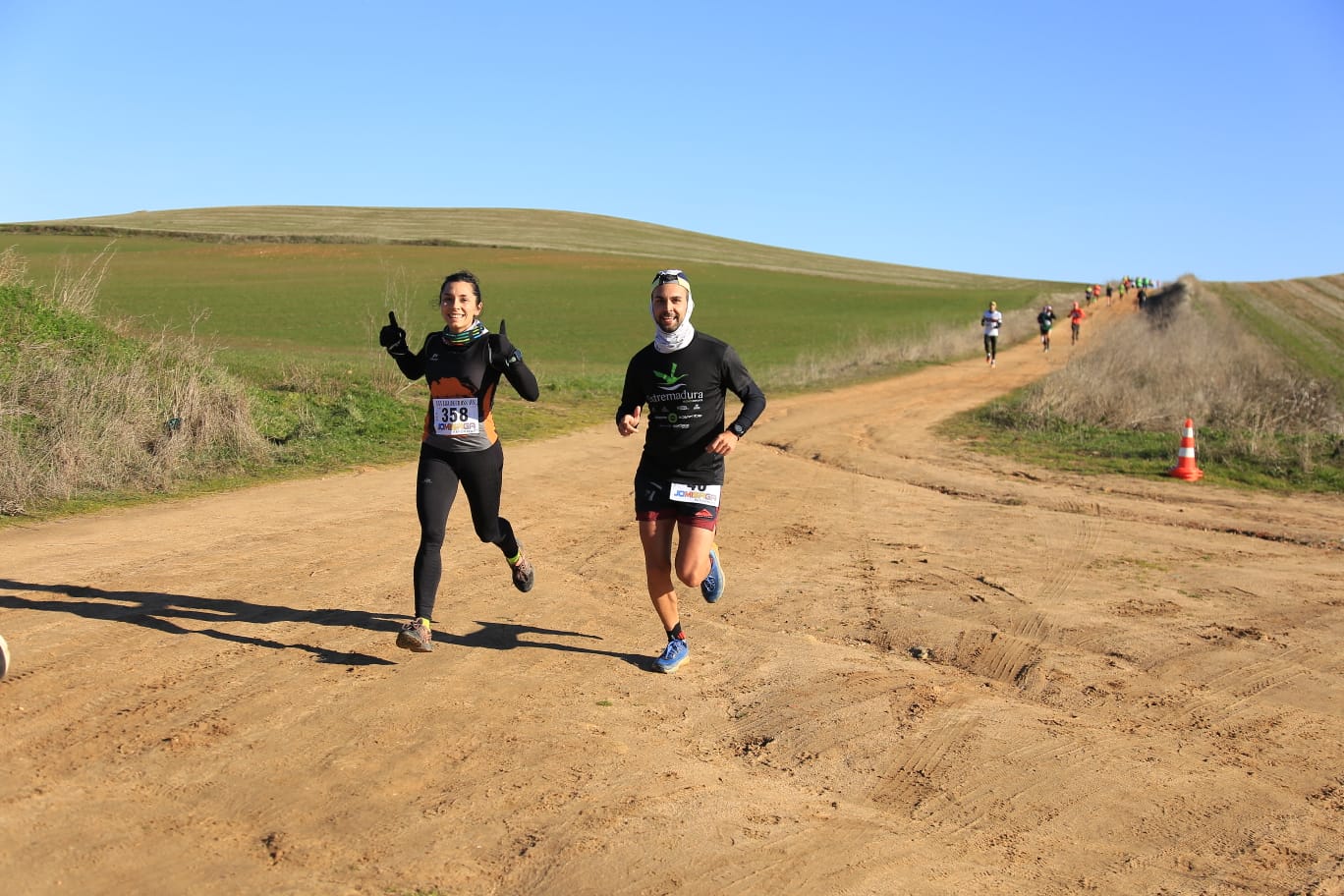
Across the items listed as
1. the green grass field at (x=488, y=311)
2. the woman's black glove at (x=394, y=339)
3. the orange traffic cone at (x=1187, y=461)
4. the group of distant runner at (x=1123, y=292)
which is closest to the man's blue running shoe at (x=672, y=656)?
the woman's black glove at (x=394, y=339)

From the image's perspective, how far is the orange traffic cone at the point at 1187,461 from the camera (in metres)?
14.2

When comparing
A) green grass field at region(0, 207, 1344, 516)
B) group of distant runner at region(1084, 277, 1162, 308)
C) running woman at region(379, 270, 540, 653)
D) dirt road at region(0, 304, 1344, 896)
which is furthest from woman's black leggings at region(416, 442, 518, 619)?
group of distant runner at region(1084, 277, 1162, 308)

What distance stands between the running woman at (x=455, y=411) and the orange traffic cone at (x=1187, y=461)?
10607 millimetres

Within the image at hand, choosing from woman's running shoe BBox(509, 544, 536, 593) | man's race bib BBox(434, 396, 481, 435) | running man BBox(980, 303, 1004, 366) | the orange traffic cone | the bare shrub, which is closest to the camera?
man's race bib BBox(434, 396, 481, 435)

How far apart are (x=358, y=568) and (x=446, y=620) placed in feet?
5.02

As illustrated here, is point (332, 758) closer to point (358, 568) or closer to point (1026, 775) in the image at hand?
point (1026, 775)

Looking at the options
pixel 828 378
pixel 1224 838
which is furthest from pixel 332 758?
pixel 828 378

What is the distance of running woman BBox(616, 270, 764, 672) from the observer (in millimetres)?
5945

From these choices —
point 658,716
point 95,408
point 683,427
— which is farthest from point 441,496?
point 95,408

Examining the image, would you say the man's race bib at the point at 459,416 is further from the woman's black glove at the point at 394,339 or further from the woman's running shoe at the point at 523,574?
the woman's running shoe at the point at 523,574

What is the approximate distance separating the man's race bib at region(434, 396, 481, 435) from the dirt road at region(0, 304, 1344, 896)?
1235mm

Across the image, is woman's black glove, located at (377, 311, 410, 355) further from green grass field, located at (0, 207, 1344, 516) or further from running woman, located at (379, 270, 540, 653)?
green grass field, located at (0, 207, 1344, 516)

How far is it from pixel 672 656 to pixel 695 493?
95 cm

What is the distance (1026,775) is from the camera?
16.3 feet
